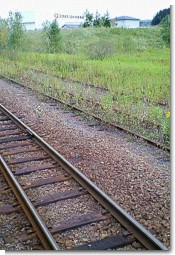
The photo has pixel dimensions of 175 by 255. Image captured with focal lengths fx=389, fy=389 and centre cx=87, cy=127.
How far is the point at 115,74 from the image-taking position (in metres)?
7.34

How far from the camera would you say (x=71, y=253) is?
2650 mm

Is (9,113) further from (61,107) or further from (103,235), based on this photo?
(103,235)

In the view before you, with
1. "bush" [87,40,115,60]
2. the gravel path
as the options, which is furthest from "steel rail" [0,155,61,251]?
"bush" [87,40,115,60]

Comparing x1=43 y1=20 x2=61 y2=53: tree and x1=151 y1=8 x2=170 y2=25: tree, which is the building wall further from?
x1=43 y1=20 x2=61 y2=53: tree

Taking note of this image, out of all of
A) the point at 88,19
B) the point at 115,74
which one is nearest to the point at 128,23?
the point at 88,19

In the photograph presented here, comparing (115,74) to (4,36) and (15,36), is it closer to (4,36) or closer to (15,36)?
(4,36)

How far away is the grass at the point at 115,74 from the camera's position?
4.46 metres

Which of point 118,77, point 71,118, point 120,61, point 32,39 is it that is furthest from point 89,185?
point 118,77

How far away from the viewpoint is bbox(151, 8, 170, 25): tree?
114 inches

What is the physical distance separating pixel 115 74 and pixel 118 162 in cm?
333

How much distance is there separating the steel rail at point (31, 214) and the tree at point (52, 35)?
152cm

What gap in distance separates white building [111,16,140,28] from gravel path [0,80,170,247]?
1.47m

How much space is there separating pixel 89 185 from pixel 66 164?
611 millimetres

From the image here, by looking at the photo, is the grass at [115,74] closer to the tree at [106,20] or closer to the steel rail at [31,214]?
the tree at [106,20]
